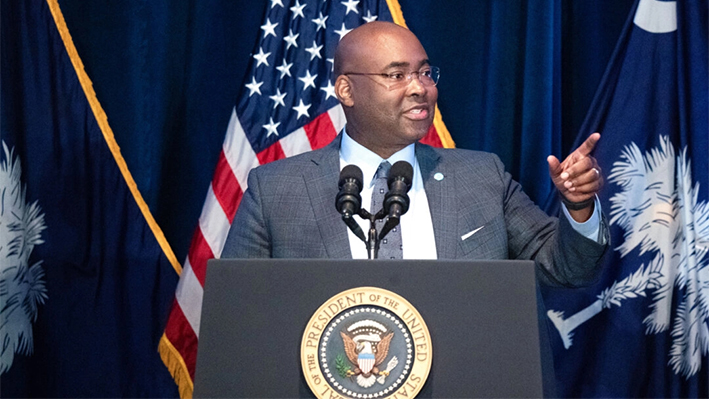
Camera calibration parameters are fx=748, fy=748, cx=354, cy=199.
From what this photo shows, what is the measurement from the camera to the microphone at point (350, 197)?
1688mm

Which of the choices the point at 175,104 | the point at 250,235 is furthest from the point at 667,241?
the point at 175,104

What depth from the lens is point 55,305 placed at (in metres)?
3.53

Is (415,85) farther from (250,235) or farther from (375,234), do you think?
(375,234)

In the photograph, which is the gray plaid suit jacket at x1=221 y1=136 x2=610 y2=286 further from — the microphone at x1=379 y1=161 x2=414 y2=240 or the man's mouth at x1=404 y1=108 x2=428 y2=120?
the microphone at x1=379 y1=161 x2=414 y2=240

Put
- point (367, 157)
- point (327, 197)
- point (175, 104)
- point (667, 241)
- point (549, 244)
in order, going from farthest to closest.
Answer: point (175, 104), point (667, 241), point (367, 157), point (327, 197), point (549, 244)

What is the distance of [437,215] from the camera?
236 cm

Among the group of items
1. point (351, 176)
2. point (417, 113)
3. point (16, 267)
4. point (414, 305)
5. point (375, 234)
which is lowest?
point (16, 267)

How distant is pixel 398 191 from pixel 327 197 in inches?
30.2

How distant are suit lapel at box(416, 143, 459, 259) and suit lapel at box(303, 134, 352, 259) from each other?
0.93 ft

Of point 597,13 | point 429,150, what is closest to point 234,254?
point 429,150

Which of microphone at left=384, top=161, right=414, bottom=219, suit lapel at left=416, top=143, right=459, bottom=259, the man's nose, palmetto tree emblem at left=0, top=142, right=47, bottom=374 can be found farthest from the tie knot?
palmetto tree emblem at left=0, top=142, right=47, bottom=374

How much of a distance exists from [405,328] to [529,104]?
2195mm

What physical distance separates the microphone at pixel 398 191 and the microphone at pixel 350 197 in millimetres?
69

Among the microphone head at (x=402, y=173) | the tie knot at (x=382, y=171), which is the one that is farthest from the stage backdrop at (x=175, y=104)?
the microphone head at (x=402, y=173)
